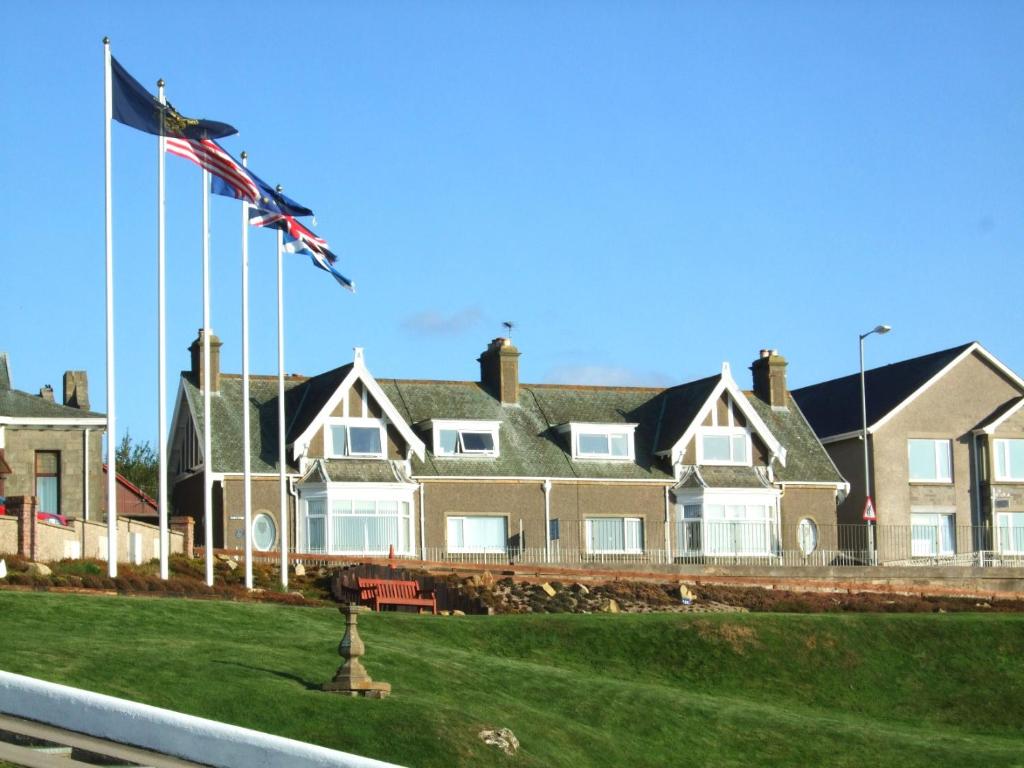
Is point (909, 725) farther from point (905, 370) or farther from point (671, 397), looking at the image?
point (905, 370)

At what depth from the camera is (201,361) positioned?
56281 mm

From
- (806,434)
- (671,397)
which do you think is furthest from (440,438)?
(806,434)

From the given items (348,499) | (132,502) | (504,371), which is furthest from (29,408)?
(132,502)

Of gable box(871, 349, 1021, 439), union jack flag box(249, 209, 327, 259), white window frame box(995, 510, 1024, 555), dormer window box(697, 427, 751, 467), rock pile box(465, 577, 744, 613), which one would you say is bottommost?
rock pile box(465, 577, 744, 613)

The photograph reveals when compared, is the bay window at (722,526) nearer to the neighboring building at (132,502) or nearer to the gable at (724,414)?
the gable at (724,414)

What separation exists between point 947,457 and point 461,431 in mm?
19583

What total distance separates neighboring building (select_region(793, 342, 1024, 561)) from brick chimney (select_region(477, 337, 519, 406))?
13.3 m

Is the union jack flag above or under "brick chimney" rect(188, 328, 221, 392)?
above

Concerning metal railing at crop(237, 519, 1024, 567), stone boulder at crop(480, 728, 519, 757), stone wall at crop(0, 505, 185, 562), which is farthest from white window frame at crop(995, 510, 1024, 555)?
stone boulder at crop(480, 728, 519, 757)

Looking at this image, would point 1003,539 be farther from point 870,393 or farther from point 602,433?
point 602,433

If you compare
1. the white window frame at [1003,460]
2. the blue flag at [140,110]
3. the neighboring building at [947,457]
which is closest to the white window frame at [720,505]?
the neighboring building at [947,457]

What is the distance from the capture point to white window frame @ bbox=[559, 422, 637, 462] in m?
58.4

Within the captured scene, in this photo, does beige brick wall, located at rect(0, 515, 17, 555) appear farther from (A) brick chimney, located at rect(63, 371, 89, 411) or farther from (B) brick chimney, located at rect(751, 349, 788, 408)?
(B) brick chimney, located at rect(751, 349, 788, 408)

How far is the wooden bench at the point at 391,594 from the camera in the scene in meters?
38.7
